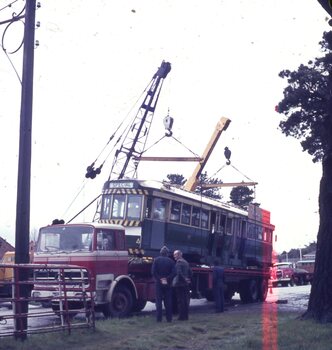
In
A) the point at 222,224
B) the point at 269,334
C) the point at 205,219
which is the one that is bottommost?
the point at 269,334

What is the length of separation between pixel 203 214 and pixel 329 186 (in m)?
8.52

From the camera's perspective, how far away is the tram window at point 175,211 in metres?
20.4

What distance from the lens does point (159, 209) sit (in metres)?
19.7

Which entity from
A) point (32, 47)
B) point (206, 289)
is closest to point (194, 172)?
point (206, 289)

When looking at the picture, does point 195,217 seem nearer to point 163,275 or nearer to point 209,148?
point 163,275

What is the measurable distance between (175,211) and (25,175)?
9431mm

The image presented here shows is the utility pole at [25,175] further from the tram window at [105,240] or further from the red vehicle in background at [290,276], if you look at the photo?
the red vehicle in background at [290,276]

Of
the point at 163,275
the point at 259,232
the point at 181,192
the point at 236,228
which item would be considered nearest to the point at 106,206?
the point at 181,192

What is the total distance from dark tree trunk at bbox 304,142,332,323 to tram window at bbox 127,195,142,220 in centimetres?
632

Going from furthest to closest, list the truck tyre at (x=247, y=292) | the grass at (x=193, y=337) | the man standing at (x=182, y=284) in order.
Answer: the truck tyre at (x=247, y=292)
the man standing at (x=182, y=284)
the grass at (x=193, y=337)

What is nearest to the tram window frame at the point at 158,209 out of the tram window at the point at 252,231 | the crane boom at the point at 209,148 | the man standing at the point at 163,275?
the man standing at the point at 163,275

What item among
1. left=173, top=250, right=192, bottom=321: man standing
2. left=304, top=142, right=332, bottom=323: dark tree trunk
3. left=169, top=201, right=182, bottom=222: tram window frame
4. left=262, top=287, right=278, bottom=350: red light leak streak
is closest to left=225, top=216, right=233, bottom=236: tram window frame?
left=169, top=201, right=182, bottom=222: tram window frame

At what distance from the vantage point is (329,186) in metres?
14.1

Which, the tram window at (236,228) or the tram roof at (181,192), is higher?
the tram roof at (181,192)
